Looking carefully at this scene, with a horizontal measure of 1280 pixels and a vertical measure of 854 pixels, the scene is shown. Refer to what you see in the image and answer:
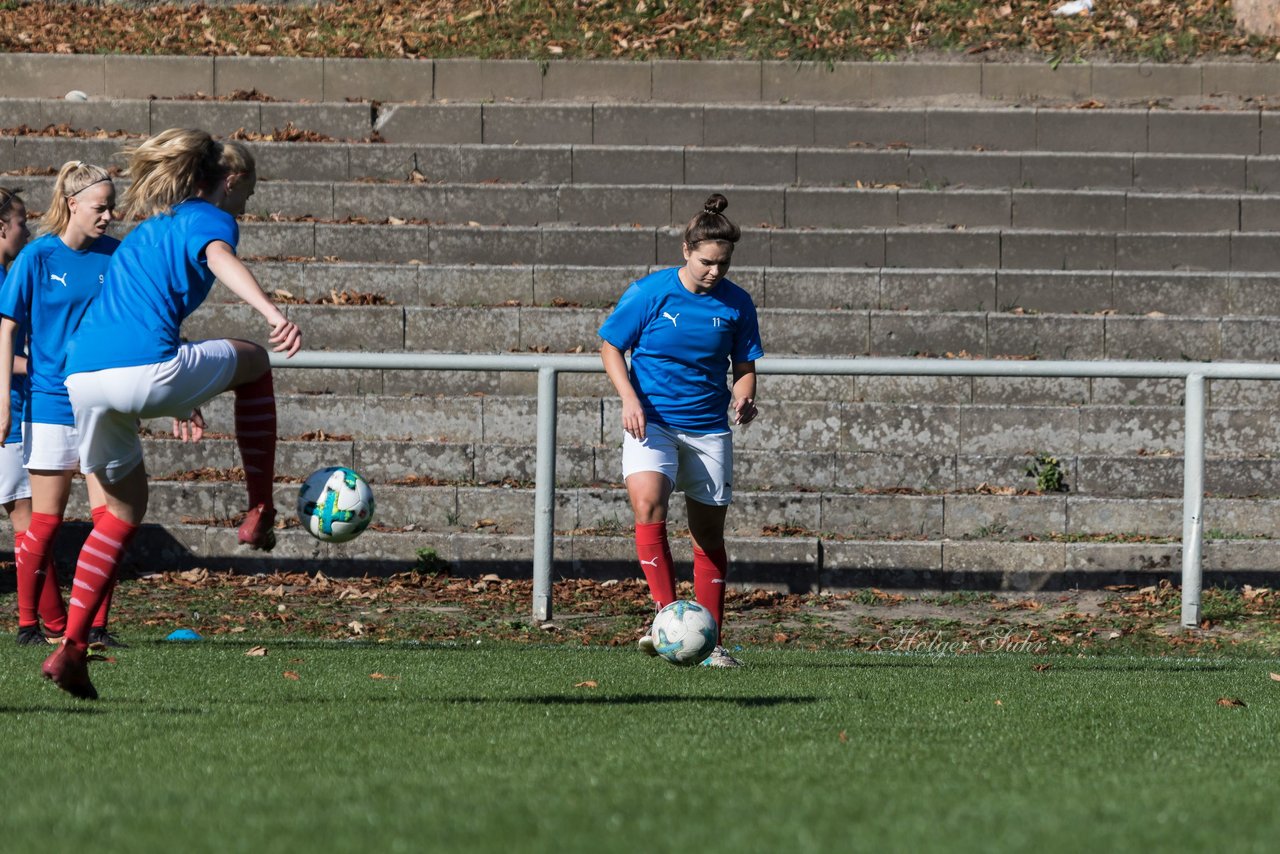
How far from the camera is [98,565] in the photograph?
5816 millimetres

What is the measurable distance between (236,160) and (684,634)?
2.51 metres

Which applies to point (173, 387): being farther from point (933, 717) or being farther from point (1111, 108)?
point (1111, 108)

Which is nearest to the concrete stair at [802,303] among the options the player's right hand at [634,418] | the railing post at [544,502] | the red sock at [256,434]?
the railing post at [544,502]

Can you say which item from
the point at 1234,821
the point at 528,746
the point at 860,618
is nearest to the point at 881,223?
the point at 860,618

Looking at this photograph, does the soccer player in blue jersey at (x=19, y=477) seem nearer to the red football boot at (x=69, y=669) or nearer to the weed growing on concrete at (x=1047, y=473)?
the red football boot at (x=69, y=669)

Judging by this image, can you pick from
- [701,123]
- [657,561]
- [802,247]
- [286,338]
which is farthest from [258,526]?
[701,123]

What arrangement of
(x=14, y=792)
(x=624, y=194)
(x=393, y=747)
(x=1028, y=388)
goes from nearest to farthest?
A: (x=14, y=792) → (x=393, y=747) → (x=1028, y=388) → (x=624, y=194)

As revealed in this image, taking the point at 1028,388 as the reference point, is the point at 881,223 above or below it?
above

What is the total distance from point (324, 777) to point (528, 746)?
0.78 m

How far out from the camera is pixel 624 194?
14055mm

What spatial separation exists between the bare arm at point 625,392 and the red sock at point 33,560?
281 cm

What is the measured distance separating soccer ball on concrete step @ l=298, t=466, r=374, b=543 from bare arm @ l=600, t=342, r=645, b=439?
152 centimetres

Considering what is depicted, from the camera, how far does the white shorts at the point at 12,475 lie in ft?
26.8

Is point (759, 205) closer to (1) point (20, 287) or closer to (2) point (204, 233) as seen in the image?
(1) point (20, 287)
